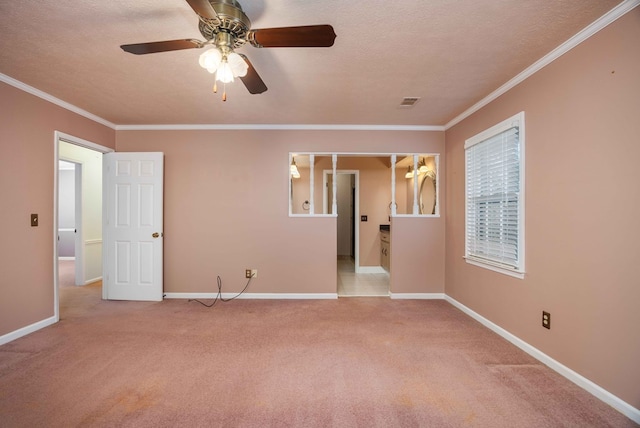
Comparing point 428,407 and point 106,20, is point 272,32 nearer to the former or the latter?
point 106,20

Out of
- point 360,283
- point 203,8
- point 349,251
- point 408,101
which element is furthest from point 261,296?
point 349,251

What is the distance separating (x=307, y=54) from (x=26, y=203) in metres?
3.17

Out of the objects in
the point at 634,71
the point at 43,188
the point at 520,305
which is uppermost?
the point at 634,71

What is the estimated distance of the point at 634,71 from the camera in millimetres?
1589

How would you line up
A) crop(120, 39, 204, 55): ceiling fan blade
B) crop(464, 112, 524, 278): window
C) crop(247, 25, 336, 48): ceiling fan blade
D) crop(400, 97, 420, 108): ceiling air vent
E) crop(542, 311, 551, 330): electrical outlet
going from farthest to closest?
crop(400, 97, 420, 108): ceiling air vent → crop(464, 112, 524, 278): window → crop(542, 311, 551, 330): electrical outlet → crop(120, 39, 204, 55): ceiling fan blade → crop(247, 25, 336, 48): ceiling fan blade

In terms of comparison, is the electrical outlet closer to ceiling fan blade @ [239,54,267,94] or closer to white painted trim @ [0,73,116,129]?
ceiling fan blade @ [239,54,267,94]

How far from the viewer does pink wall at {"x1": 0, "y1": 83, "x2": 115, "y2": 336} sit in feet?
8.19

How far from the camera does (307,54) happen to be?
6.85 ft

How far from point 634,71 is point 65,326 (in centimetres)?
524

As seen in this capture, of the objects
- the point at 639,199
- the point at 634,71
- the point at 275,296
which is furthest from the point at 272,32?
the point at 275,296

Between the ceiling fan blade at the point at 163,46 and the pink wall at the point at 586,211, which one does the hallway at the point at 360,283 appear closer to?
the pink wall at the point at 586,211

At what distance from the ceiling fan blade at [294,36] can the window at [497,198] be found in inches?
80.5

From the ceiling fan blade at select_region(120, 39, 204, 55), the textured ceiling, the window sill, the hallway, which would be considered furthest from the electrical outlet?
the ceiling fan blade at select_region(120, 39, 204, 55)

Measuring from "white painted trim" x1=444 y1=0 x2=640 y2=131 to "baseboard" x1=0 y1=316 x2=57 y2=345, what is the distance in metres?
5.31
